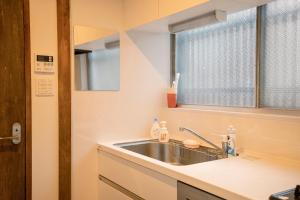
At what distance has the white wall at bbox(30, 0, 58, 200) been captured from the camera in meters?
1.99

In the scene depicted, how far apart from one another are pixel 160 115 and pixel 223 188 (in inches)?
55.9

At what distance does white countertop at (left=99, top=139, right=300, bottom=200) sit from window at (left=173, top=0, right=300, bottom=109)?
43 cm

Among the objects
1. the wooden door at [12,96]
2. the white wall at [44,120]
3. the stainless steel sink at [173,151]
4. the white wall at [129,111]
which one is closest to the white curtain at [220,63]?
the white wall at [129,111]

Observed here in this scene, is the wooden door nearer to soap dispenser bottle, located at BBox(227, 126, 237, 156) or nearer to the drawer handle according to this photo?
the drawer handle

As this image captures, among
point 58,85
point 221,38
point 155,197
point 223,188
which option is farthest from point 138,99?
point 223,188

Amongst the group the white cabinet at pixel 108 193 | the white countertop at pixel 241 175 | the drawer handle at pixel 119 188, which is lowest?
the white cabinet at pixel 108 193

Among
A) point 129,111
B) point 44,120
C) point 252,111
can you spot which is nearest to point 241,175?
point 252,111

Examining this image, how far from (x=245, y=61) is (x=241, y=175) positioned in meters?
0.93

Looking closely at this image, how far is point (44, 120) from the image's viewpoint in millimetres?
2033

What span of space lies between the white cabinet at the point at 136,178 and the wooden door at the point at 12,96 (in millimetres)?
571

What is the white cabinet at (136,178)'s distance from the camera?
1527 mm

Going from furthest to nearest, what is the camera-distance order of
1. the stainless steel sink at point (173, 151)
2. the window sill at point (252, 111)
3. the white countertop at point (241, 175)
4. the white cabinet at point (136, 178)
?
the stainless steel sink at point (173, 151) < the window sill at point (252, 111) < the white cabinet at point (136, 178) < the white countertop at point (241, 175)

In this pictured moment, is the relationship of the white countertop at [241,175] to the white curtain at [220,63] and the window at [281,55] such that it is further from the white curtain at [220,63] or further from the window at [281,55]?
the white curtain at [220,63]

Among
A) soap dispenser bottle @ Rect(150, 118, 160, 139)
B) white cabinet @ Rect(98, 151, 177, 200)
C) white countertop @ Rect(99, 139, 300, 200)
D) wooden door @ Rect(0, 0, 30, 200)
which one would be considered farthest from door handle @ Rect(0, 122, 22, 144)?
soap dispenser bottle @ Rect(150, 118, 160, 139)
